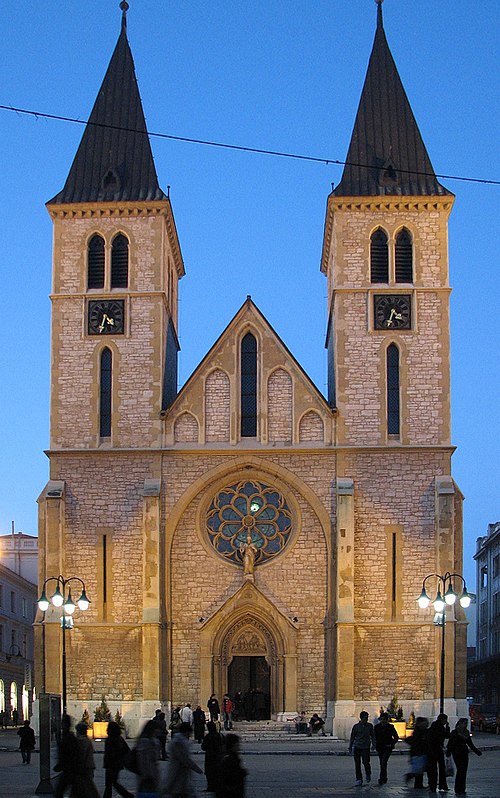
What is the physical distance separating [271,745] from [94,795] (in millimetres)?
21254

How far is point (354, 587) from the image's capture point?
39.5 m

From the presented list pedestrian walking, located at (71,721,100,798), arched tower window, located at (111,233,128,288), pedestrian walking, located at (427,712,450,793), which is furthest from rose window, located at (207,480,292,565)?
pedestrian walking, located at (71,721,100,798)

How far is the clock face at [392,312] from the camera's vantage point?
41844mm

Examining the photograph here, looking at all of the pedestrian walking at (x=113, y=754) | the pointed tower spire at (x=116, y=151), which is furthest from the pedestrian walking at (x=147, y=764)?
the pointed tower spire at (x=116, y=151)

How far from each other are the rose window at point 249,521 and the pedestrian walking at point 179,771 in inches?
1035

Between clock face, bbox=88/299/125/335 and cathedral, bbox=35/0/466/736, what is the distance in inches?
2.3

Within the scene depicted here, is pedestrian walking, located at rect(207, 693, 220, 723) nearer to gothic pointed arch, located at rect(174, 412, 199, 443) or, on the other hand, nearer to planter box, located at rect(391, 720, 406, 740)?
planter box, located at rect(391, 720, 406, 740)

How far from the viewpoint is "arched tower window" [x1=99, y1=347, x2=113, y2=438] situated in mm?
41688

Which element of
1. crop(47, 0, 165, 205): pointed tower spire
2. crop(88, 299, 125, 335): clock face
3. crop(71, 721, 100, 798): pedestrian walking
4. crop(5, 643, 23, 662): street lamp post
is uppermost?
crop(47, 0, 165, 205): pointed tower spire

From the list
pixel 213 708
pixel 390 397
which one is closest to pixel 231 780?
pixel 213 708

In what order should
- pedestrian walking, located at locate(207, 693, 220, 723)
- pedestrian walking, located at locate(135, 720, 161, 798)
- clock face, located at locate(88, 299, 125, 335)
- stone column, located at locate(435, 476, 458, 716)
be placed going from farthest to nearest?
clock face, located at locate(88, 299, 125, 335) → stone column, located at locate(435, 476, 458, 716) → pedestrian walking, located at locate(207, 693, 220, 723) → pedestrian walking, located at locate(135, 720, 161, 798)

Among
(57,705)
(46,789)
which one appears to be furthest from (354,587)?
(46,789)

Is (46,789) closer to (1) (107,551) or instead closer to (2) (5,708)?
(1) (107,551)

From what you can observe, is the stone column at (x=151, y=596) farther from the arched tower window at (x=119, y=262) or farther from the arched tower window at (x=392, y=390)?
the arched tower window at (x=392, y=390)
